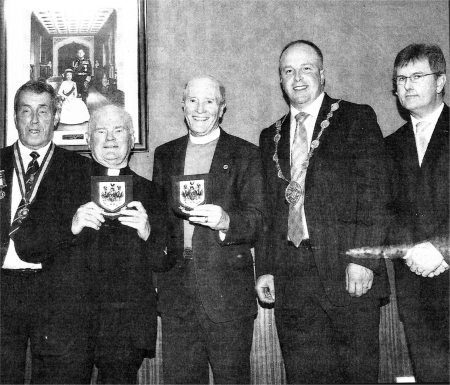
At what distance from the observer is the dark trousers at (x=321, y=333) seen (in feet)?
6.23

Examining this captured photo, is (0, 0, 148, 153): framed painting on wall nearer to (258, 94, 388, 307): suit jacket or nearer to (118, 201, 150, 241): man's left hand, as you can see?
(118, 201, 150, 241): man's left hand

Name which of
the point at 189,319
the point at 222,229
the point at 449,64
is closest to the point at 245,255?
the point at 222,229

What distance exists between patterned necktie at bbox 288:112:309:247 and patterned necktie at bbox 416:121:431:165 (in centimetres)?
44

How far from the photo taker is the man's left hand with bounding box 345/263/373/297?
1.87m

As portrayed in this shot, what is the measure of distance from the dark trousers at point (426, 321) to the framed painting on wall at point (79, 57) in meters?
1.40

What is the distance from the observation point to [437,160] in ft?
6.48

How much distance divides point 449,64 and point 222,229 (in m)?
1.48

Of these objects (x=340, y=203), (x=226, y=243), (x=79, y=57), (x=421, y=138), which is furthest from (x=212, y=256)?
(x=79, y=57)

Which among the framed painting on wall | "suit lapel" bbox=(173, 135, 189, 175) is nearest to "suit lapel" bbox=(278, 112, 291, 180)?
"suit lapel" bbox=(173, 135, 189, 175)

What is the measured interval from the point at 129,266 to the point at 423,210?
3.72 feet

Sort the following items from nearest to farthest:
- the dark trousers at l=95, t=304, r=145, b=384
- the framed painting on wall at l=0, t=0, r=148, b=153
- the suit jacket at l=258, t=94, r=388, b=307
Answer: the dark trousers at l=95, t=304, r=145, b=384 → the suit jacket at l=258, t=94, r=388, b=307 → the framed painting on wall at l=0, t=0, r=148, b=153

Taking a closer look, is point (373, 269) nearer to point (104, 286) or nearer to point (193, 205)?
point (193, 205)

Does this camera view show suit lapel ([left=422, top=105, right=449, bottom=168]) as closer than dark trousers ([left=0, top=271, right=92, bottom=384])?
No

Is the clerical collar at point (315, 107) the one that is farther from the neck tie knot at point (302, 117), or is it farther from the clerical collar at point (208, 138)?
the clerical collar at point (208, 138)
